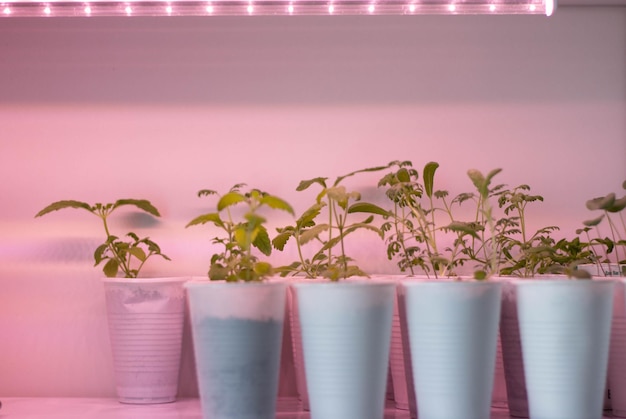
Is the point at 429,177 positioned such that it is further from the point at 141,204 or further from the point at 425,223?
the point at 141,204

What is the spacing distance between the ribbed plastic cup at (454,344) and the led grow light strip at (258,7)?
0.51 metres

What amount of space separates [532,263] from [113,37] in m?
0.95

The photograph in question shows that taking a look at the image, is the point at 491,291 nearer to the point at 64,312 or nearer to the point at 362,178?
the point at 362,178

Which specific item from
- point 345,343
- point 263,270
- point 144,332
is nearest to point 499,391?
point 345,343

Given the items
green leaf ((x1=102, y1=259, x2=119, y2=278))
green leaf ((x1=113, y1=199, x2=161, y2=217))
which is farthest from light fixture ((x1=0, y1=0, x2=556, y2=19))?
green leaf ((x1=102, y1=259, x2=119, y2=278))

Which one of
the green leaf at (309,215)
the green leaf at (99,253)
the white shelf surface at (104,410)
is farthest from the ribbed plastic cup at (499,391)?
the green leaf at (99,253)

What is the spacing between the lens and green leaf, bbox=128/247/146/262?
1544 mm

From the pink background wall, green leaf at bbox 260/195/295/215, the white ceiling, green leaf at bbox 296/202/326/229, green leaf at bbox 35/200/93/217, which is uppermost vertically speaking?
the white ceiling

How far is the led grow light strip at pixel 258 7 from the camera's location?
1420 mm

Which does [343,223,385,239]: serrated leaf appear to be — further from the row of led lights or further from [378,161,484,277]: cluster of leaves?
the row of led lights

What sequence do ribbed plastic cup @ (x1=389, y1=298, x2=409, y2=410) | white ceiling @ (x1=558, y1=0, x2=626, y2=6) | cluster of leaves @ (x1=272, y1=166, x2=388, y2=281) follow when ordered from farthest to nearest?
1. white ceiling @ (x1=558, y1=0, x2=626, y2=6)
2. ribbed plastic cup @ (x1=389, y1=298, x2=409, y2=410)
3. cluster of leaves @ (x1=272, y1=166, x2=388, y2=281)

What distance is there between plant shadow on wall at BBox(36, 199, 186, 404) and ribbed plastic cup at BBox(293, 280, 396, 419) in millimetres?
384

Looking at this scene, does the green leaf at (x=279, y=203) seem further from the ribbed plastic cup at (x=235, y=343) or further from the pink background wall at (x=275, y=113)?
the pink background wall at (x=275, y=113)

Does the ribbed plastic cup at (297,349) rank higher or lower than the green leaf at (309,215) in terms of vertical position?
lower
